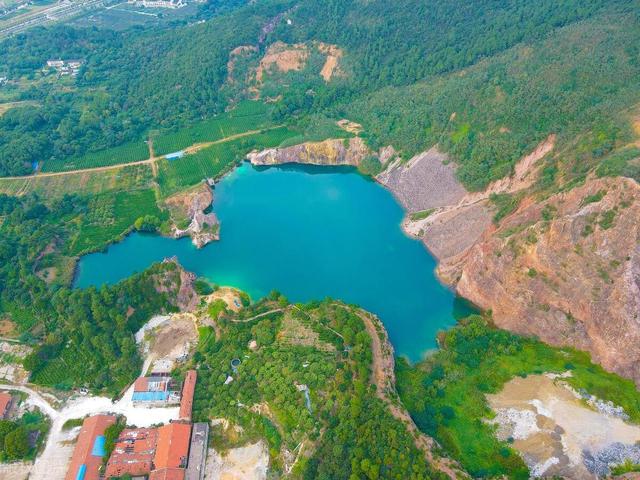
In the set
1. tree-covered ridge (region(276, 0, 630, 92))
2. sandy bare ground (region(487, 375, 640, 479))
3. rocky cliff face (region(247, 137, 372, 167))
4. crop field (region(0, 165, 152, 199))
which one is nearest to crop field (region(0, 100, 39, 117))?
crop field (region(0, 165, 152, 199))

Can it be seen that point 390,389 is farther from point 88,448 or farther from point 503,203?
point 503,203

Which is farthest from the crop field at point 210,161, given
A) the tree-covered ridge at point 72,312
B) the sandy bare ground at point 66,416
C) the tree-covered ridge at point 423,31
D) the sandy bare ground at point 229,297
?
the sandy bare ground at point 66,416

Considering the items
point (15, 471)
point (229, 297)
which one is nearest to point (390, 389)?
point (229, 297)

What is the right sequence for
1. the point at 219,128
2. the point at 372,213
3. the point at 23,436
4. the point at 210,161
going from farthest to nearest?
the point at 219,128
the point at 210,161
the point at 372,213
the point at 23,436

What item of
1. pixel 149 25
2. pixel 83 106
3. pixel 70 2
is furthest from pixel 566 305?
pixel 70 2

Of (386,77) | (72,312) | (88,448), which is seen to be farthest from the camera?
(386,77)

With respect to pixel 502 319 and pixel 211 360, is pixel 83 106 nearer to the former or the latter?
pixel 211 360

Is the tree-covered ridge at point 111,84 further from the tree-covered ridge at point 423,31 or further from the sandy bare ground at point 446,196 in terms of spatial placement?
the sandy bare ground at point 446,196
